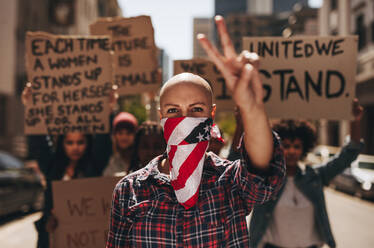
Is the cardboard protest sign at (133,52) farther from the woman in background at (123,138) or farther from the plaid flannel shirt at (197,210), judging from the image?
the plaid flannel shirt at (197,210)

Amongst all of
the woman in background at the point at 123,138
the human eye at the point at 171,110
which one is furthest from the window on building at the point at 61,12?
the human eye at the point at 171,110

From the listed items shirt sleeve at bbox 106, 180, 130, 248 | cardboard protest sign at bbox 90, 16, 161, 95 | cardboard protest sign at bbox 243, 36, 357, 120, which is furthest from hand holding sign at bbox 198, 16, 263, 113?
cardboard protest sign at bbox 90, 16, 161, 95

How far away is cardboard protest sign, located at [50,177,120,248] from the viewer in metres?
3.05

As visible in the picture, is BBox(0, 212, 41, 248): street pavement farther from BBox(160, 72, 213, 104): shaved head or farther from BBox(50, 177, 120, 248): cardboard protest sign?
BBox(160, 72, 213, 104): shaved head

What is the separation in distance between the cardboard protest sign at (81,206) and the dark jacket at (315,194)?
115cm

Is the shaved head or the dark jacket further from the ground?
the shaved head

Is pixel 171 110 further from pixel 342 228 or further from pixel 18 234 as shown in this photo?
pixel 342 228

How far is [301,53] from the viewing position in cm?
311

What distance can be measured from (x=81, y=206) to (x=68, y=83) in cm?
105

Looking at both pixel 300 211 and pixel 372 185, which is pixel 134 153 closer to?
pixel 300 211

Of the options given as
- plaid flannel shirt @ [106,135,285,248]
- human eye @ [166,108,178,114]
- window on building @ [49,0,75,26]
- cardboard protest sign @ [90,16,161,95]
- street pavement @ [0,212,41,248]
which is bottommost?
street pavement @ [0,212,41,248]

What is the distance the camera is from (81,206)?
3.09 m

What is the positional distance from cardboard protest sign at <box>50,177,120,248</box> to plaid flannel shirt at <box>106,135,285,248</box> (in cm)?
131

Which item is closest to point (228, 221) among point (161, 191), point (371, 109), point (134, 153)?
point (161, 191)
